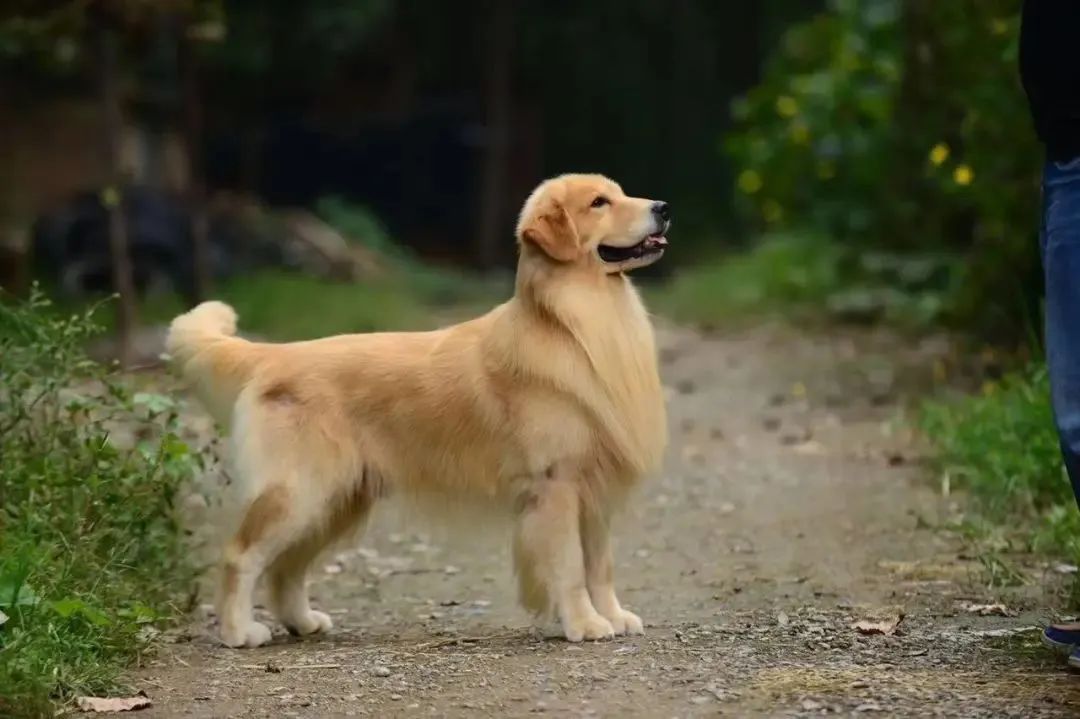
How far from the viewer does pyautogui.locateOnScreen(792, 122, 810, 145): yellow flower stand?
47.7 ft

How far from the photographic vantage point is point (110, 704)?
13.5ft

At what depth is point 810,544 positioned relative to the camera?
20.7 feet

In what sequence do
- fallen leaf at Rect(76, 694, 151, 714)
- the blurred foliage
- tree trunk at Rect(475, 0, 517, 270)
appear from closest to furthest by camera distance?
fallen leaf at Rect(76, 694, 151, 714) → the blurred foliage → tree trunk at Rect(475, 0, 517, 270)

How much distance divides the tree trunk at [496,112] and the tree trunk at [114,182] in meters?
11.1

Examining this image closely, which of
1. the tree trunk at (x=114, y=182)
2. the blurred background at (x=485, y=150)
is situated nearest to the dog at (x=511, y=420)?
the blurred background at (x=485, y=150)

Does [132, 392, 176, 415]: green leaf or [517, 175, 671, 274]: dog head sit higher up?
[517, 175, 671, 274]: dog head

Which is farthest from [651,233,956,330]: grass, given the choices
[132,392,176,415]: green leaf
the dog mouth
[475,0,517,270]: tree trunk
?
[132,392,176,415]: green leaf

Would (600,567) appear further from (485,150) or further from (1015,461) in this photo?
(485,150)

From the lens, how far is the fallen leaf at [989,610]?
16.0 ft

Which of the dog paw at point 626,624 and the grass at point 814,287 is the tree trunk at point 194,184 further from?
the dog paw at point 626,624

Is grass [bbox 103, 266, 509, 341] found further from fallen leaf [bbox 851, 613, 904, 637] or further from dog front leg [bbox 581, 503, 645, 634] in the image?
fallen leaf [bbox 851, 613, 904, 637]

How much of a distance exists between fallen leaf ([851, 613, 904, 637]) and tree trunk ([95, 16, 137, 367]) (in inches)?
258

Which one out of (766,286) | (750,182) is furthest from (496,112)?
(766,286)

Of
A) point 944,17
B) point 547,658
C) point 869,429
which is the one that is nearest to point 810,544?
point 547,658
